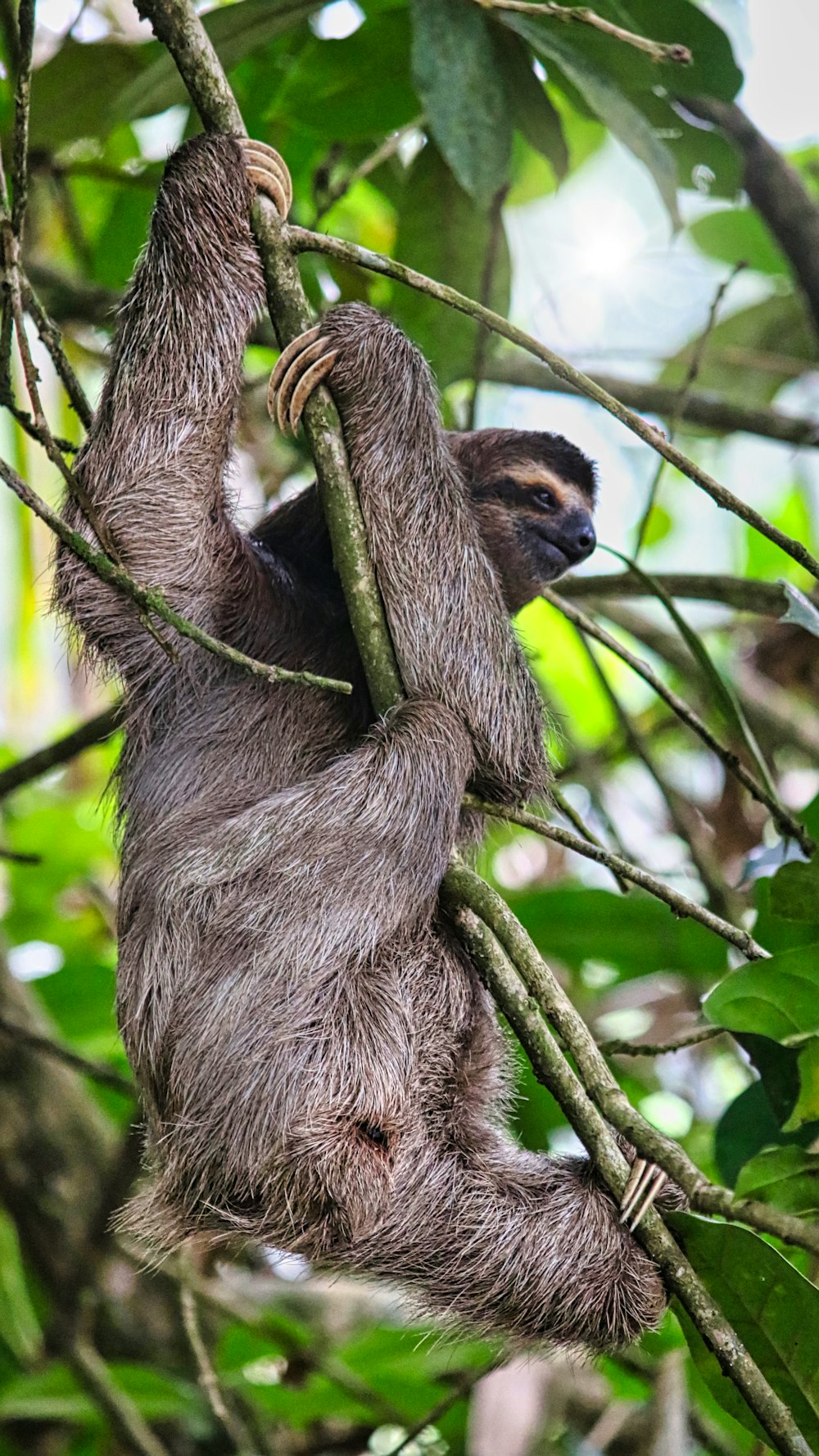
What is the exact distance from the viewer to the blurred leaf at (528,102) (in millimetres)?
5191

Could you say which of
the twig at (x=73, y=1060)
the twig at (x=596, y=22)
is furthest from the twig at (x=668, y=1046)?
the twig at (x=596, y=22)

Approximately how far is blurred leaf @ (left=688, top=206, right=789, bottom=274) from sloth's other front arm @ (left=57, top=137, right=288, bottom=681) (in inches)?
177

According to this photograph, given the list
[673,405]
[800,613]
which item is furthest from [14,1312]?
[673,405]

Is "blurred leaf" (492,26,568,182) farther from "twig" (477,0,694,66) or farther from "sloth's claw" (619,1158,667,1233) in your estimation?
"sloth's claw" (619,1158,667,1233)

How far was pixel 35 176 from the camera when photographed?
22.2 feet

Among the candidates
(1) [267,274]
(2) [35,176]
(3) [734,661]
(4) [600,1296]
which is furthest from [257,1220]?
(3) [734,661]

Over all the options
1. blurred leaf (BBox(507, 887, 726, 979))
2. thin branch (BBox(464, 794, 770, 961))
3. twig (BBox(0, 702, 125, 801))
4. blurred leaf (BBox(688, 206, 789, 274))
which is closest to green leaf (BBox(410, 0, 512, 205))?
thin branch (BBox(464, 794, 770, 961))

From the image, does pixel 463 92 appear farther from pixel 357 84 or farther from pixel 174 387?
pixel 174 387

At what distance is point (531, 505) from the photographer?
195 inches

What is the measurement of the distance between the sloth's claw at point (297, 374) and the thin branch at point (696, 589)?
A: 206cm

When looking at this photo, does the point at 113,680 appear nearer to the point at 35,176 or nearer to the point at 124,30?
the point at 35,176

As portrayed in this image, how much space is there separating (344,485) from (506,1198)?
2264 mm

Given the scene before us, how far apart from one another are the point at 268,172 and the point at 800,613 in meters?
2.17

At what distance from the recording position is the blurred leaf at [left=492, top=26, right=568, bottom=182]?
519 centimetres
